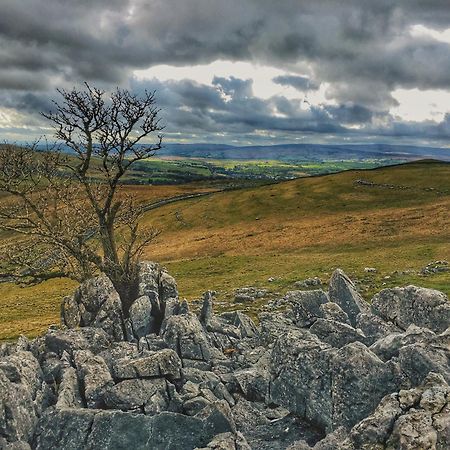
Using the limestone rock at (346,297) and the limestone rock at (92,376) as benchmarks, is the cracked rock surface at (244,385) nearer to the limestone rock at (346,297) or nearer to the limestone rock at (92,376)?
the limestone rock at (92,376)

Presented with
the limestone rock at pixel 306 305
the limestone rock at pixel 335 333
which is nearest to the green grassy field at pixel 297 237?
the limestone rock at pixel 306 305

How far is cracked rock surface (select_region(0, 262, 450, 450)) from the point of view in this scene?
13.9 meters

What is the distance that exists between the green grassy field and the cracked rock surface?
16.9 m

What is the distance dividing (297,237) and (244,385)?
229 feet

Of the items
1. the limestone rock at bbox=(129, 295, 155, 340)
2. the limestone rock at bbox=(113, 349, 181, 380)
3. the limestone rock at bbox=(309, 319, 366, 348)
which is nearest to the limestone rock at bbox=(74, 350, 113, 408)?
the limestone rock at bbox=(113, 349, 181, 380)

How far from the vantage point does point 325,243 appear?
78375mm

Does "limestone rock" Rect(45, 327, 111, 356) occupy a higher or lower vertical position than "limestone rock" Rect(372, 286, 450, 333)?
lower

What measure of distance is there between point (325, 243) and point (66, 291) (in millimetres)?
45953

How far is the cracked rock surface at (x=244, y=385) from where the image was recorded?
13.9 m

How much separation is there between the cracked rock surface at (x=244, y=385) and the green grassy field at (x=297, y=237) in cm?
1693

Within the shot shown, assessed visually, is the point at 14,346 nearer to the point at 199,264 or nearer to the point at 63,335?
the point at 63,335

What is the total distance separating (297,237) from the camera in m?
87.7

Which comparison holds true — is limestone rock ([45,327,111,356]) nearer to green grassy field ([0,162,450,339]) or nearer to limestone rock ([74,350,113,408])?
limestone rock ([74,350,113,408])

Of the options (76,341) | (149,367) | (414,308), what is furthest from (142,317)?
(414,308)
